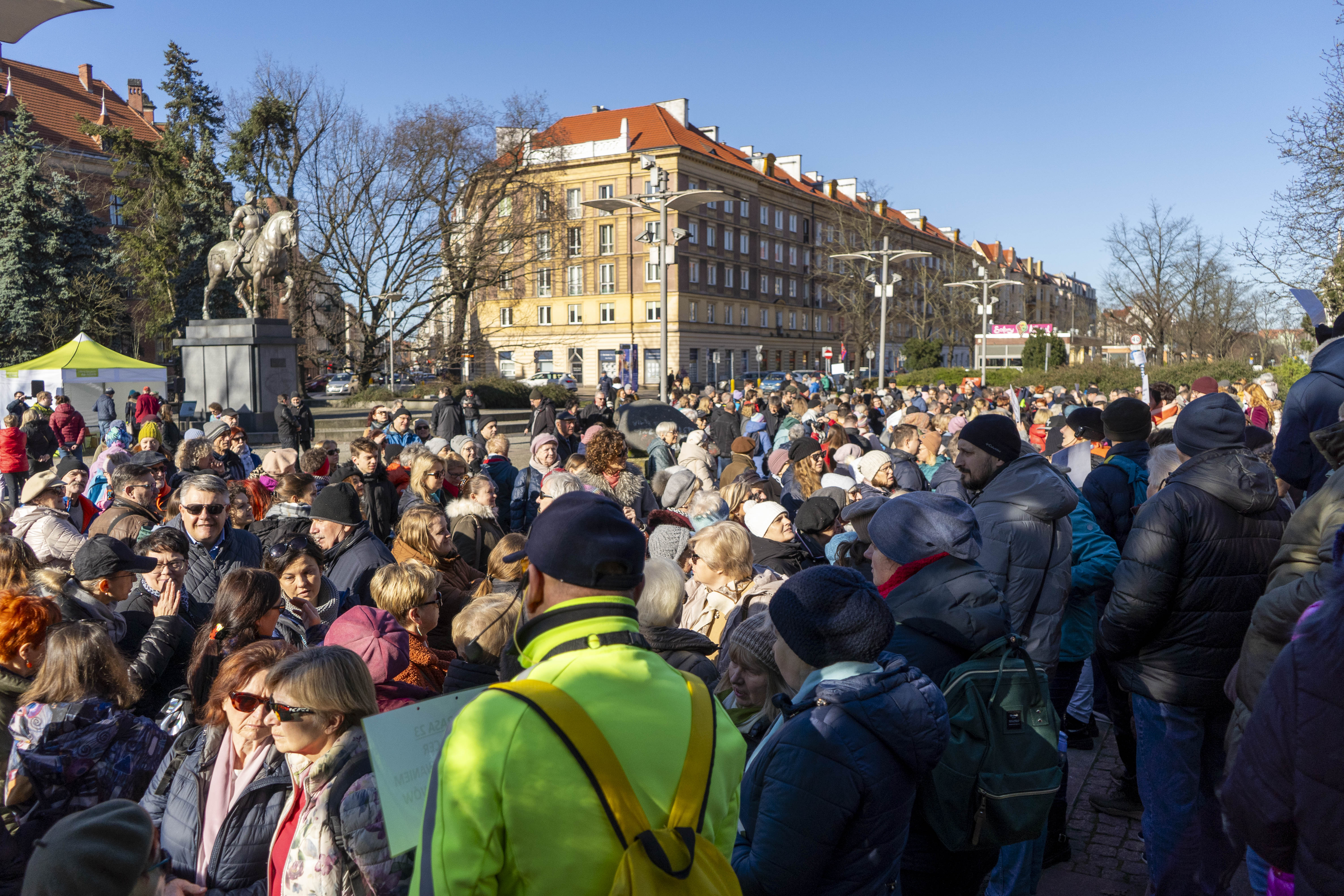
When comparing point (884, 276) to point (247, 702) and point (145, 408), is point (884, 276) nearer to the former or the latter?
point (145, 408)

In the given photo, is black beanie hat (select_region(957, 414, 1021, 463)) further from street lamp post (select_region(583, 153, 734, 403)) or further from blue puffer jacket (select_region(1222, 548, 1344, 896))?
street lamp post (select_region(583, 153, 734, 403))

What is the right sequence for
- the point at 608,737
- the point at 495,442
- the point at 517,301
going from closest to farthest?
the point at 608,737 → the point at 495,442 → the point at 517,301

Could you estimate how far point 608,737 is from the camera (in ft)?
5.29

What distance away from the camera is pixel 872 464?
290 inches

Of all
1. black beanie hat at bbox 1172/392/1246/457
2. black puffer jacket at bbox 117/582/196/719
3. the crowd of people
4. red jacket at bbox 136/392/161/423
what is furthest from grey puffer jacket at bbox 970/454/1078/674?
red jacket at bbox 136/392/161/423

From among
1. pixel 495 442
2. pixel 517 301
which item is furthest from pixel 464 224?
pixel 495 442

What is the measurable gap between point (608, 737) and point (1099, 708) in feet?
19.3

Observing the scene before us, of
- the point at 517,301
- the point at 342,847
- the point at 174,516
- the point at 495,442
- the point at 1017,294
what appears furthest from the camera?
the point at 1017,294

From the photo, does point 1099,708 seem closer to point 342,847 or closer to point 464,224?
point 342,847

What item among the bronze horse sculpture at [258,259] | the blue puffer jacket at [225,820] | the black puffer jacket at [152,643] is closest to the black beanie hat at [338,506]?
the black puffer jacket at [152,643]

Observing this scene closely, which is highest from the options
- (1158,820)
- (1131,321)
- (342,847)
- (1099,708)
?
(1131,321)

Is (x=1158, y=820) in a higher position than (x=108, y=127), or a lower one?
lower

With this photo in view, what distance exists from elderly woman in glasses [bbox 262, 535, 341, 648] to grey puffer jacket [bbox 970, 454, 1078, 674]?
9.90 feet

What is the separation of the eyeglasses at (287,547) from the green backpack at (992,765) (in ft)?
10.8
